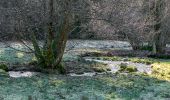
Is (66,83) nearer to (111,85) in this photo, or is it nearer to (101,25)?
(111,85)

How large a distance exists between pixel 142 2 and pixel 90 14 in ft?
47.3

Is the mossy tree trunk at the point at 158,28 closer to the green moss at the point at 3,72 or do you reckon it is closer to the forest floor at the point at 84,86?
the forest floor at the point at 84,86

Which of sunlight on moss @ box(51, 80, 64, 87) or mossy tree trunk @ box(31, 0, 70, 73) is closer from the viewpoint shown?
sunlight on moss @ box(51, 80, 64, 87)

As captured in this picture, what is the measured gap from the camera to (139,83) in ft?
54.7

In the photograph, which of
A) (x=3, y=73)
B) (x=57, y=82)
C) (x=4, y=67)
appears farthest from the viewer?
(x=4, y=67)

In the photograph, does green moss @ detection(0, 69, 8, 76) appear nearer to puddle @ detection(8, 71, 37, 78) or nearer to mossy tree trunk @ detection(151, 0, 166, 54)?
puddle @ detection(8, 71, 37, 78)

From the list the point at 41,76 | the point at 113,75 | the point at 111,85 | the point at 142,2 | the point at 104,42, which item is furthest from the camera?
the point at 104,42

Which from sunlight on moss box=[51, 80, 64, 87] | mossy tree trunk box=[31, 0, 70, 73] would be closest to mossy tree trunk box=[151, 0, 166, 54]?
mossy tree trunk box=[31, 0, 70, 73]

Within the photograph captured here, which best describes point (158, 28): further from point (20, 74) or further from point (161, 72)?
point (20, 74)

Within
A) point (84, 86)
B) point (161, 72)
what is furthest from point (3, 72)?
A: point (161, 72)

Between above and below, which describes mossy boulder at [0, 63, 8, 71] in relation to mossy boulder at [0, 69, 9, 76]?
below

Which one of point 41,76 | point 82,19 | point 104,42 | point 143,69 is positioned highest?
point 82,19

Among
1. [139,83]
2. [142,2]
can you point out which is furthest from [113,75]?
[142,2]

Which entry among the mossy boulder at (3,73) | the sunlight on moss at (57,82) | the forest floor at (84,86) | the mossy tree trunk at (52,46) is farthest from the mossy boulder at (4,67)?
the sunlight on moss at (57,82)
